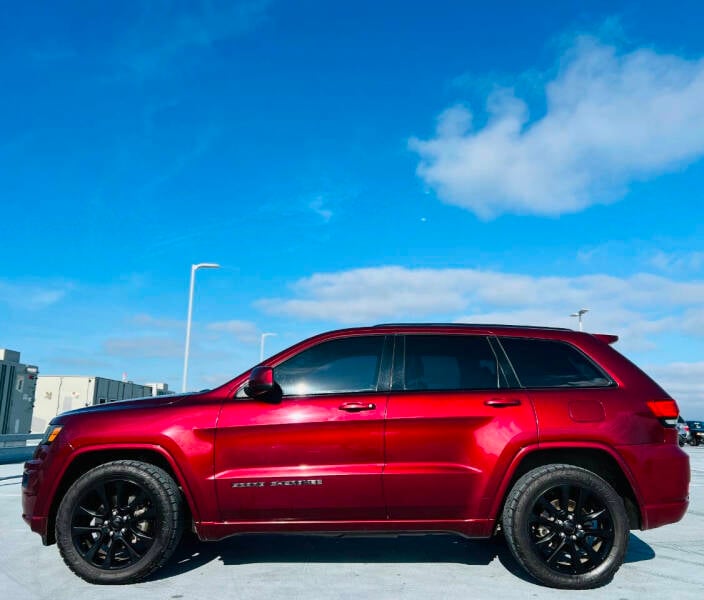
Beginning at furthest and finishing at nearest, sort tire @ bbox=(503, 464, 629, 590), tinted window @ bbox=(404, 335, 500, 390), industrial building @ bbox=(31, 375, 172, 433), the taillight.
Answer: industrial building @ bbox=(31, 375, 172, 433) < tinted window @ bbox=(404, 335, 500, 390) < the taillight < tire @ bbox=(503, 464, 629, 590)

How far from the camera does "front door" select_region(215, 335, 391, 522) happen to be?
3811 mm

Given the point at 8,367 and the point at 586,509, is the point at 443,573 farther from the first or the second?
the point at 8,367

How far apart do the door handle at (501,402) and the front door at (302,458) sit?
2.39ft

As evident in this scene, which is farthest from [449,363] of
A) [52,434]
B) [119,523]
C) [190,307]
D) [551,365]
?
[190,307]

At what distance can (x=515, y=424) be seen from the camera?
3.88 meters

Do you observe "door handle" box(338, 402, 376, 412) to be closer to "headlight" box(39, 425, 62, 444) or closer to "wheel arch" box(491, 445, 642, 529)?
"wheel arch" box(491, 445, 642, 529)

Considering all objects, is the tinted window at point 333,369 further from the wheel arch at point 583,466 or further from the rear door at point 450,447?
the wheel arch at point 583,466

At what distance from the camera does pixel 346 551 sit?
4570 mm

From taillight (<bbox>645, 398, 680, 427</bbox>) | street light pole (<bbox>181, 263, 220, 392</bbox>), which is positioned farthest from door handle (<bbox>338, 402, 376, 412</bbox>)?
street light pole (<bbox>181, 263, 220, 392</bbox>)

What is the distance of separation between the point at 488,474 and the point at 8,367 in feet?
60.4

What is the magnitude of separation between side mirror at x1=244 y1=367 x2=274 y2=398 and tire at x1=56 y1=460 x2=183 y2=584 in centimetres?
86

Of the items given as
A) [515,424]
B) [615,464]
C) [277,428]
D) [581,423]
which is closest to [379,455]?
[277,428]

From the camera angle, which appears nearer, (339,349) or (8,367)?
(339,349)

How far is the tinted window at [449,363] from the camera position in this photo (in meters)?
4.11
